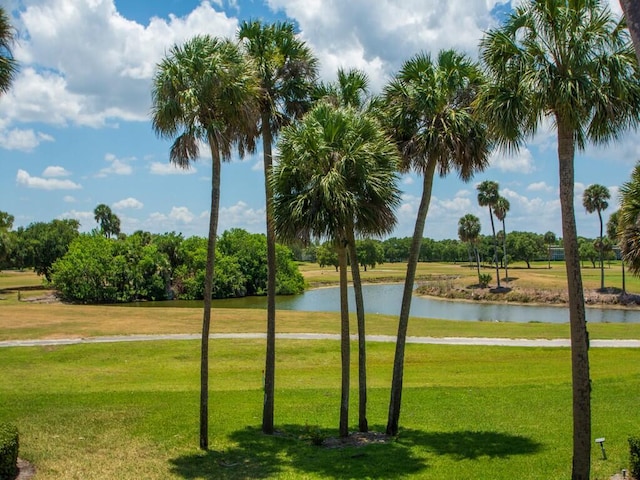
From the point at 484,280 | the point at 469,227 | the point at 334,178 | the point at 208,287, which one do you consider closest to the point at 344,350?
the point at 208,287

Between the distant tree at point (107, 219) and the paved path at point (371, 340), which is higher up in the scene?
the distant tree at point (107, 219)

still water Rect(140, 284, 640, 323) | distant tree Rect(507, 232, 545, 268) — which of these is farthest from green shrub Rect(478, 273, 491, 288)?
distant tree Rect(507, 232, 545, 268)

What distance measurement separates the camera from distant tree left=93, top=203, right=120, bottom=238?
139 m

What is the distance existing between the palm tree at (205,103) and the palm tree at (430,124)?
398 cm

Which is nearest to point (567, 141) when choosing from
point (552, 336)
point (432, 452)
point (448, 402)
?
point (432, 452)

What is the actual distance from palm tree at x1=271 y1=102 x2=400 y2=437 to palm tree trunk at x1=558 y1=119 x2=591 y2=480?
4.51 m

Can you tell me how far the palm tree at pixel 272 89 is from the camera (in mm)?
14594

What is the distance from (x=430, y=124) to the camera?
47.8 ft

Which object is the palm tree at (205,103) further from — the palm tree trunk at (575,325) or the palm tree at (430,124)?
the palm tree trunk at (575,325)

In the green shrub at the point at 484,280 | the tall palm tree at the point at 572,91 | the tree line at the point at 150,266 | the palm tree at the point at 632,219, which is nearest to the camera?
the tall palm tree at the point at 572,91

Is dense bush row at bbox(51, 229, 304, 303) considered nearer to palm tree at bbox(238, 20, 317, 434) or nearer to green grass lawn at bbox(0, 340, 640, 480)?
green grass lawn at bbox(0, 340, 640, 480)

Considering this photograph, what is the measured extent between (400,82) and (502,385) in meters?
11.3

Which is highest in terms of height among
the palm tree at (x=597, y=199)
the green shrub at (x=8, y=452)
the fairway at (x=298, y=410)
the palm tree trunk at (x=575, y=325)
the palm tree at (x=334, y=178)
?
the palm tree at (x=597, y=199)

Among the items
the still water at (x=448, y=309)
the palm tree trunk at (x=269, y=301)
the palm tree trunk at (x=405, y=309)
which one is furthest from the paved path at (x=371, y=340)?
the still water at (x=448, y=309)
